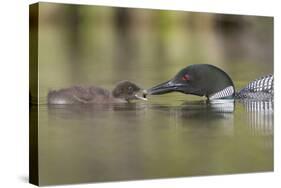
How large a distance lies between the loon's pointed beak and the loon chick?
161mm

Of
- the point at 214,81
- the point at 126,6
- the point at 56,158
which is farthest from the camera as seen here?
the point at 214,81

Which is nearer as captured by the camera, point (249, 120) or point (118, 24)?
point (118, 24)

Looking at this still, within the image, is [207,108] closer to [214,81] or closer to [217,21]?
[214,81]

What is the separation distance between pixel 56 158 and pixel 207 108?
1981mm

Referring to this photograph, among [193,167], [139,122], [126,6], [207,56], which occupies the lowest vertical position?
[193,167]

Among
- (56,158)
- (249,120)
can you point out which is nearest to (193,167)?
(249,120)

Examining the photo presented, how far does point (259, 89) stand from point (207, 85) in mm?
741

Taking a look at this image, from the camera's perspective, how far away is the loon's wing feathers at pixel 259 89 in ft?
29.5

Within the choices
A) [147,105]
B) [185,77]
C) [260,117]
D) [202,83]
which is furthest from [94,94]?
[260,117]

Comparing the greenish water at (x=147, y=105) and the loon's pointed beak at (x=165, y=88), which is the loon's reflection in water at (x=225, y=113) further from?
the loon's pointed beak at (x=165, y=88)

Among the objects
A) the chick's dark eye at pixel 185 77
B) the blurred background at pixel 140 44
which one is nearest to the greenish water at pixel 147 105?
the blurred background at pixel 140 44

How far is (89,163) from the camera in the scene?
25.9 ft

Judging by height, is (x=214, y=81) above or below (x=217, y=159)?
above

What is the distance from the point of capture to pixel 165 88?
27.8 feet
